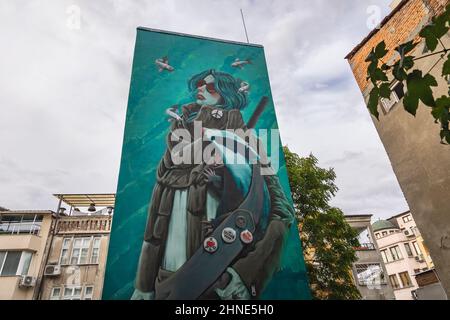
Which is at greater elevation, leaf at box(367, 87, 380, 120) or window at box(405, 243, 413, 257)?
window at box(405, 243, 413, 257)

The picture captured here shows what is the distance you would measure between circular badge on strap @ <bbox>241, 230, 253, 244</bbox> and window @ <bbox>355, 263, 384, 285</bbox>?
1499 cm

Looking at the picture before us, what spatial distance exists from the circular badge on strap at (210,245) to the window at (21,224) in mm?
15115

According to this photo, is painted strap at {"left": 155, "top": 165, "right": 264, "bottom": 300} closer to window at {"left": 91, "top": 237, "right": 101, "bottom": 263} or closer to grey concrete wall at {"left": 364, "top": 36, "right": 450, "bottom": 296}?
grey concrete wall at {"left": 364, "top": 36, "right": 450, "bottom": 296}

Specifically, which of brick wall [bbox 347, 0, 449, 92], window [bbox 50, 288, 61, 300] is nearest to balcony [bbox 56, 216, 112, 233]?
window [bbox 50, 288, 61, 300]

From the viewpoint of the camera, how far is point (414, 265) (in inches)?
1254

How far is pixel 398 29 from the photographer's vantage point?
9133mm

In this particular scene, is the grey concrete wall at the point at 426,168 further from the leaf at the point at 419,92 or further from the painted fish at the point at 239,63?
the leaf at the point at 419,92

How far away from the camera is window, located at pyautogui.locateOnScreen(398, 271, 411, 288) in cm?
3003

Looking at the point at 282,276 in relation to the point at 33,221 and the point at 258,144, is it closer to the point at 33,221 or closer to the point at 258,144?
the point at 258,144

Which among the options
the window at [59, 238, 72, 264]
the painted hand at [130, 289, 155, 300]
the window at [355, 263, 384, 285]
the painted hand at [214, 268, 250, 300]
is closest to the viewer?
the painted hand at [130, 289, 155, 300]

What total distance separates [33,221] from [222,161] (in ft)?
50.7

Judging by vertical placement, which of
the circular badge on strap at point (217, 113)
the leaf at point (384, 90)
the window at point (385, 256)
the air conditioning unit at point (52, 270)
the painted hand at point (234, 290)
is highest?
the circular badge on strap at point (217, 113)

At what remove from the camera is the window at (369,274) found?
1881 cm

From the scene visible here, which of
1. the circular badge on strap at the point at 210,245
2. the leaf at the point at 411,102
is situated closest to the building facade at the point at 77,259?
the circular badge on strap at the point at 210,245
